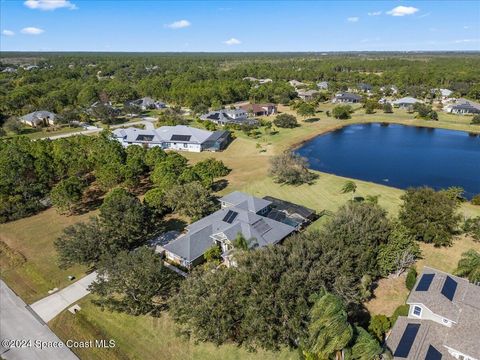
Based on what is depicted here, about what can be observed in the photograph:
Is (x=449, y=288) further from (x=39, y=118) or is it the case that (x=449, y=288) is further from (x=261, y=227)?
(x=39, y=118)

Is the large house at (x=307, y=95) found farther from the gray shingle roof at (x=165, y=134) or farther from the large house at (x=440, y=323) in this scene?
the large house at (x=440, y=323)

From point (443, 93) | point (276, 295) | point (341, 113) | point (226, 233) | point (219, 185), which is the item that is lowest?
point (219, 185)

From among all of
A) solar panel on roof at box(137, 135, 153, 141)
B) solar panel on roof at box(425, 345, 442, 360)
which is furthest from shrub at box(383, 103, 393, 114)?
solar panel on roof at box(425, 345, 442, 360)

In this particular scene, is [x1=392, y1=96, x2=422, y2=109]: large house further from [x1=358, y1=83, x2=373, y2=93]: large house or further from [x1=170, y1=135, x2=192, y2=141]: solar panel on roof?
[x1=170, y1=135, x2=192, y2=141]: solar panel on roof

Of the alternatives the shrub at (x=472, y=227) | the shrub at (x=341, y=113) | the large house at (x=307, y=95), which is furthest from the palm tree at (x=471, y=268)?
the large house at (x=307, y=95)

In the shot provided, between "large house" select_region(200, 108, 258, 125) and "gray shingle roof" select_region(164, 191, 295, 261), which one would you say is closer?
"gray shingle roof" select_region(164, 191, 295, 261)

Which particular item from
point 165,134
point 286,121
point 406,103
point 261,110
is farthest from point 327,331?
point 406,103
